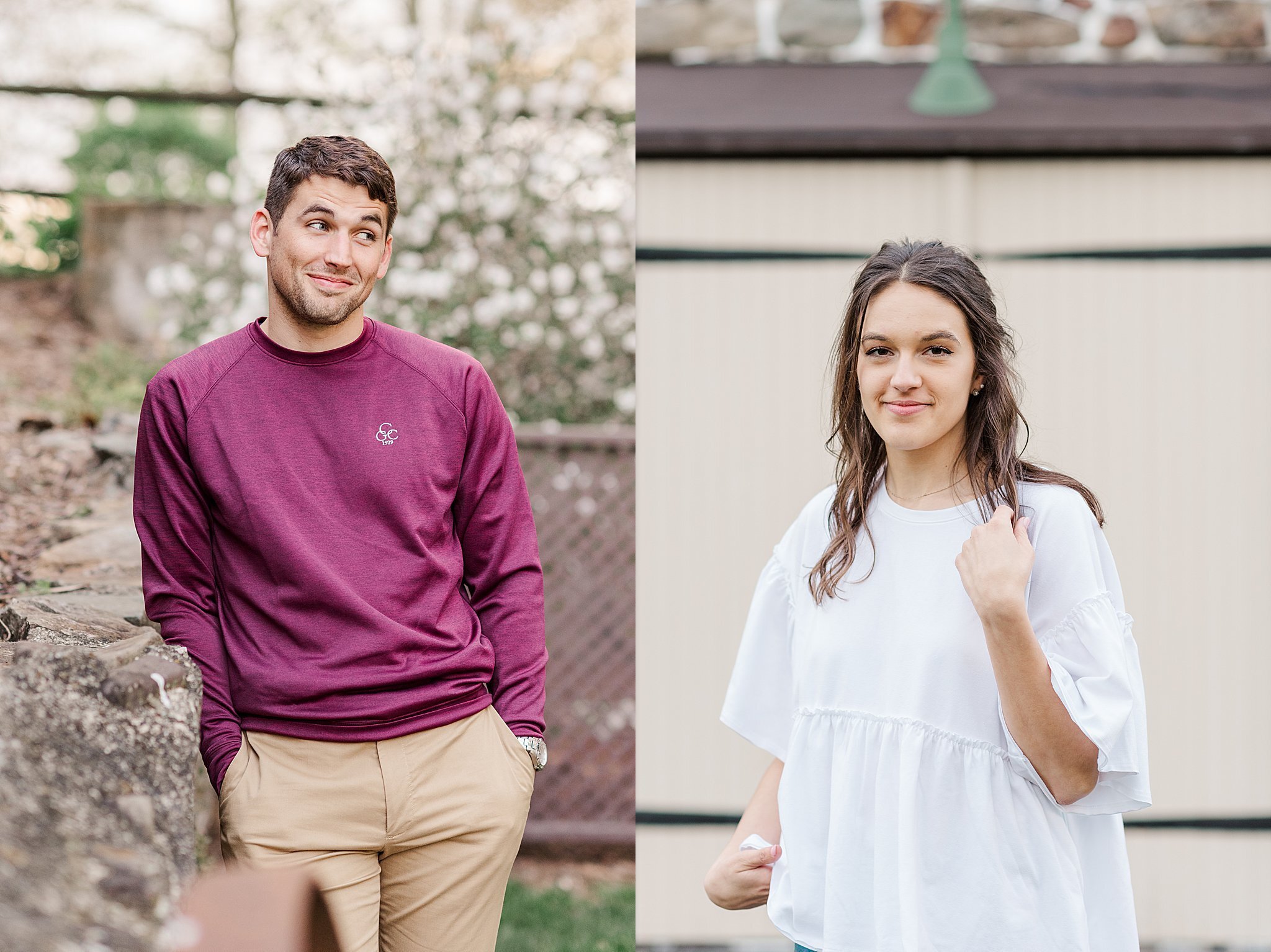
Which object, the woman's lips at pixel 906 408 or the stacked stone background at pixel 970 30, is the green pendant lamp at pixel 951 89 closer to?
the stacked stone background at pixel 970 30

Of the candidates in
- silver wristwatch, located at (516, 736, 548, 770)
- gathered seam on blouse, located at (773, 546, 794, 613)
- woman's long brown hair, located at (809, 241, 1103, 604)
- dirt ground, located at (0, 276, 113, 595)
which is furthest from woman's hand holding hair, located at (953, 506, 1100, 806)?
dirt ground, located at (0, 276, 113, 595)

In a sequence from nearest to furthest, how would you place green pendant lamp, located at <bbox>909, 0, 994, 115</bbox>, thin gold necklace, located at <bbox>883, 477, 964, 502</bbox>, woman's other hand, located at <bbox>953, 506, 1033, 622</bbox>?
woman's other hand, located at <bbox>953, 506, 1033, 622</bbox>, thin gold necklace, located at <bbox>883, 477, 964, 502</bbox>, green pendant lamp, located at <bbox>909, 0, 994, 115</bbox>

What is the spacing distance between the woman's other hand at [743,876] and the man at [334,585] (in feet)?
1.28

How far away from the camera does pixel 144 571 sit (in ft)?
6.63

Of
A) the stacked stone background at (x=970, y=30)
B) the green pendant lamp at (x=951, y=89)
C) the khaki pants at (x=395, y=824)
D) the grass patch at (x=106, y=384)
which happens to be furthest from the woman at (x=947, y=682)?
the grass patch at (x=106, y=384)

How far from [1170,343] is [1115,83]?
803 millimetres

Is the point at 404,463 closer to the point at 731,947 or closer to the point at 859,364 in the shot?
the point at 859,364

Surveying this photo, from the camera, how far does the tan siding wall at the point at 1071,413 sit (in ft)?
12.1

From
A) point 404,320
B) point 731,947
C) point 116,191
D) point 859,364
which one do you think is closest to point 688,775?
point 731,947

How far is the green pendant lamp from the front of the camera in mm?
3588

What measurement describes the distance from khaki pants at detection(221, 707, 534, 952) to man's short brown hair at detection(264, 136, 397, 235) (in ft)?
2.93

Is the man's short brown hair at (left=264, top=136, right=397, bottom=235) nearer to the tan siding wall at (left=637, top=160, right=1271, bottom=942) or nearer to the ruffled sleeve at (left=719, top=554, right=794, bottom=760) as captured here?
the ruffled sleeve at (left=719, top=554, right=794, bottom=760)

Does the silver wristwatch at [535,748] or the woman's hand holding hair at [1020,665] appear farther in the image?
the silver wristwatch at [535,748]

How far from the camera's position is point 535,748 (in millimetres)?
2168
